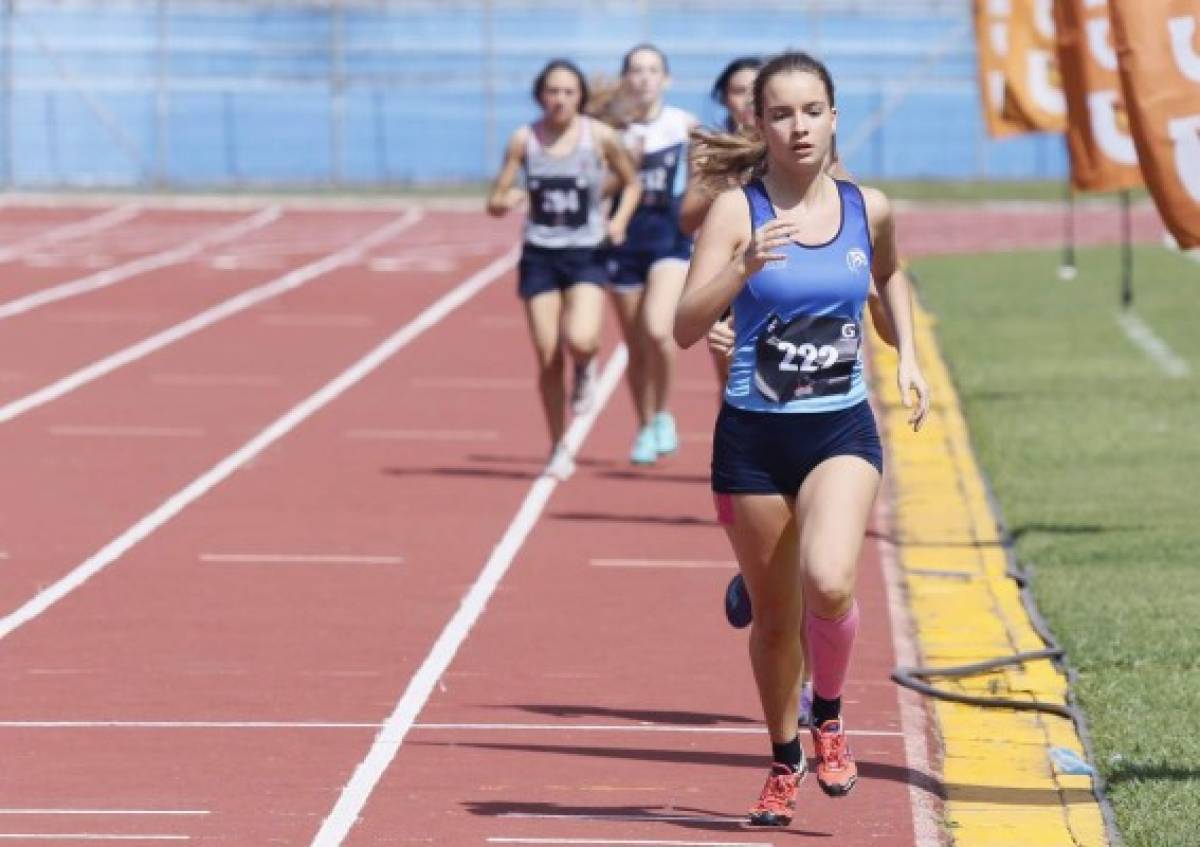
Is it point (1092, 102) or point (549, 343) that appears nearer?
point (1092, 102)

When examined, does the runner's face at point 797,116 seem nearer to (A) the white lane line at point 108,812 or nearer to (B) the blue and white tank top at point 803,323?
(B) the blue and white tank top at point 803,323

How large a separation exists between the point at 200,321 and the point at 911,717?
17.5 m

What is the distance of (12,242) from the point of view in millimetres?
37781

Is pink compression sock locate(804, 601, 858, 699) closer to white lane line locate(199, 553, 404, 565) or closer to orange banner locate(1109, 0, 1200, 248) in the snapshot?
orange banner locate(1109, 0, 1200, 248)

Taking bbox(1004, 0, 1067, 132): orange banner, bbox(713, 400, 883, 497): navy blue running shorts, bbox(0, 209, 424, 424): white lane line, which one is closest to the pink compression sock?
bbox(713, 400, 883, 497): navy blue running shorts

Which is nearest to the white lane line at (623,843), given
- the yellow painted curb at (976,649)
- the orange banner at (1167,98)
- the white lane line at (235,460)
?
the yellow painted curb at (976,649)

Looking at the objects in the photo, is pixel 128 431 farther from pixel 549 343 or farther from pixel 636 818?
pixel 636 818

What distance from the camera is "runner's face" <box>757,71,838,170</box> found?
27.0ft

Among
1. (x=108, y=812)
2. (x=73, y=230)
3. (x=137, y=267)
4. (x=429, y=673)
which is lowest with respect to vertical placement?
(x=73, y=230)

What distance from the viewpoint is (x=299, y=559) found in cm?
1395

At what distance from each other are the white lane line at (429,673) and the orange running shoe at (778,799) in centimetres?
107

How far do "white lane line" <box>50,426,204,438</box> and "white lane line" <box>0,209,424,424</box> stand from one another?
0.64 meters

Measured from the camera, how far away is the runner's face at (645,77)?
16.7 m

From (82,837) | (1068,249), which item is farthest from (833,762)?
(1068,249)
